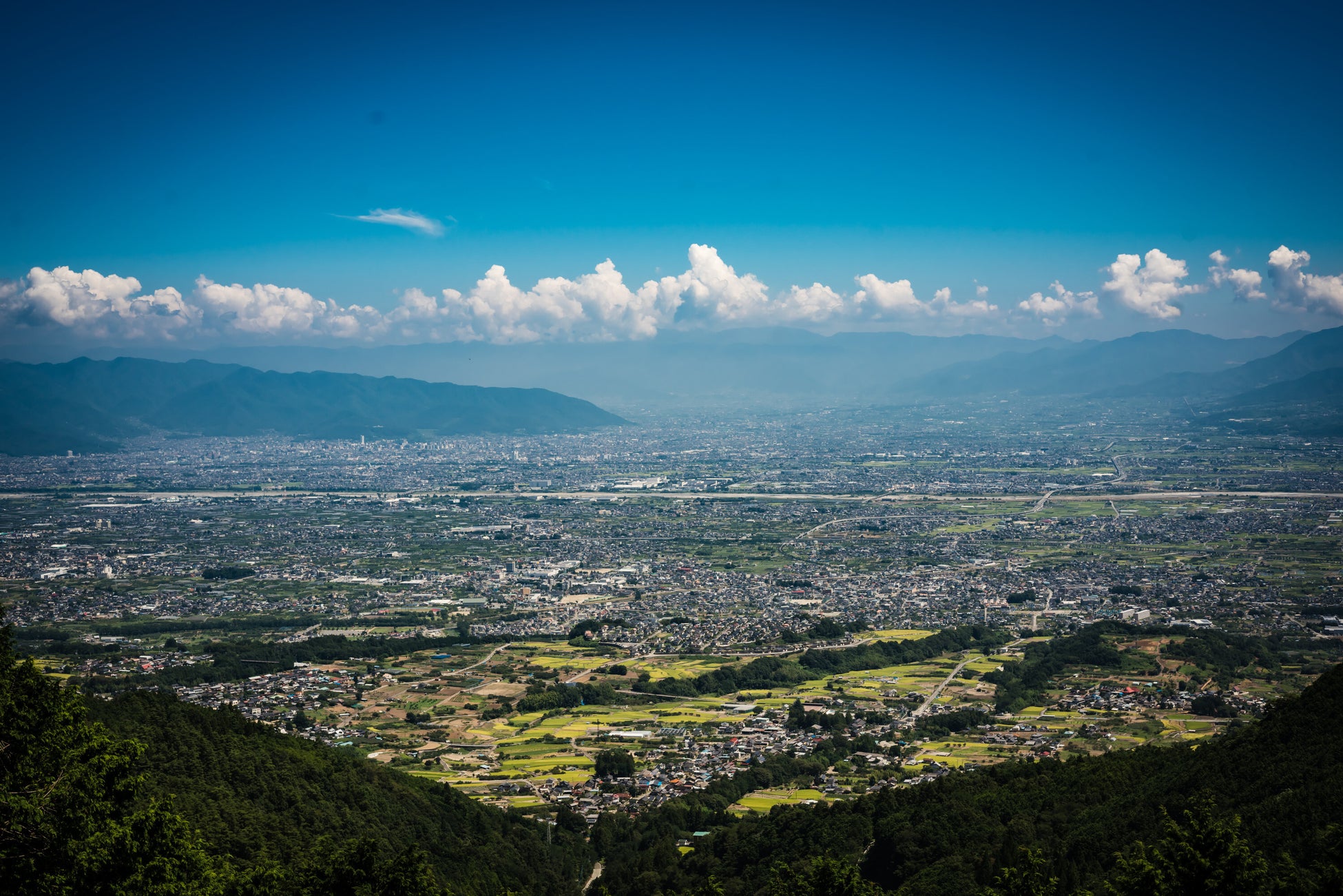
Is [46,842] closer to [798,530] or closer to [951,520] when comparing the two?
[798,530]

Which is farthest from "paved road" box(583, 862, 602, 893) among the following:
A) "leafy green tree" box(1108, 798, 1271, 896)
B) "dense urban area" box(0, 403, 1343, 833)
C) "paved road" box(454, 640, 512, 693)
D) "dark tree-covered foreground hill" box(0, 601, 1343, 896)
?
"paved road" box(454, 640, 512, 693)

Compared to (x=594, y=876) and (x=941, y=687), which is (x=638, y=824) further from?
(x=941, y=687)

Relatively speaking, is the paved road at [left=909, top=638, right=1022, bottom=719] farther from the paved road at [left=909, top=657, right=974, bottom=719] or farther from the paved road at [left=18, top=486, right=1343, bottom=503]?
the paved road at [left=18, top=486, right=1343, bottom=503]

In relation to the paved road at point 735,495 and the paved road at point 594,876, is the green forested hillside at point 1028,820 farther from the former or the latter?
the paved road at point 735,495

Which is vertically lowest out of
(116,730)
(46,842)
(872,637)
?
(872,637)

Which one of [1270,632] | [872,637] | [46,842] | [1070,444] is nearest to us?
[46,842]

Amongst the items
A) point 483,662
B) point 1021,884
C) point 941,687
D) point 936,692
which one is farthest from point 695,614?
point 1021,884

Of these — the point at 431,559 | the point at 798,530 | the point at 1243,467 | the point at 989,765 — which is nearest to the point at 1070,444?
the point at 1243,467
